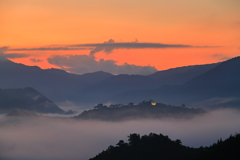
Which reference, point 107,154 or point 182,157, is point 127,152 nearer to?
point 107,154

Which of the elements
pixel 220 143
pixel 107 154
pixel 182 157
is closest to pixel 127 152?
pixel 107 154

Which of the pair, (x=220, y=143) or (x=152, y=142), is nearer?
(x=220, y=143)

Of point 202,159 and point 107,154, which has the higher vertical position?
point 107,154

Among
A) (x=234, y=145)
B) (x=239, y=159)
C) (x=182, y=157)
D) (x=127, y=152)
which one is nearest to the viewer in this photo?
(x=239, y=159)

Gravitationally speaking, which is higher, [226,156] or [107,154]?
[107,154]

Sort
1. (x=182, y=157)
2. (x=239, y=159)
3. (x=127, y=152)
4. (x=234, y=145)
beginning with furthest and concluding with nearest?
(x=127, y=152) < (x=182, y=157) < (x=234, y=145) < (x=239, y=159)

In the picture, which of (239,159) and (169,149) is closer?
(239,159)

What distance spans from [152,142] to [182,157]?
58.3 feet

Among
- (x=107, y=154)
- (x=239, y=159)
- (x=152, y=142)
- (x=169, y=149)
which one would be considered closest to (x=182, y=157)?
(x=169, y=149)

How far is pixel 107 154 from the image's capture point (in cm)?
15888

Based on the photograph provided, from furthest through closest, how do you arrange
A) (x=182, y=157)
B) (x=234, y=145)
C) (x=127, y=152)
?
(x=127, y=152), (x=182, y=157), (x=234, y=145)

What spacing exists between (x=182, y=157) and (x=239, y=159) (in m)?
63.3

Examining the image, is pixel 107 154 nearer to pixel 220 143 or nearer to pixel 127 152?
pixel 127 152

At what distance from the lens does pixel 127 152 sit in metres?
156
